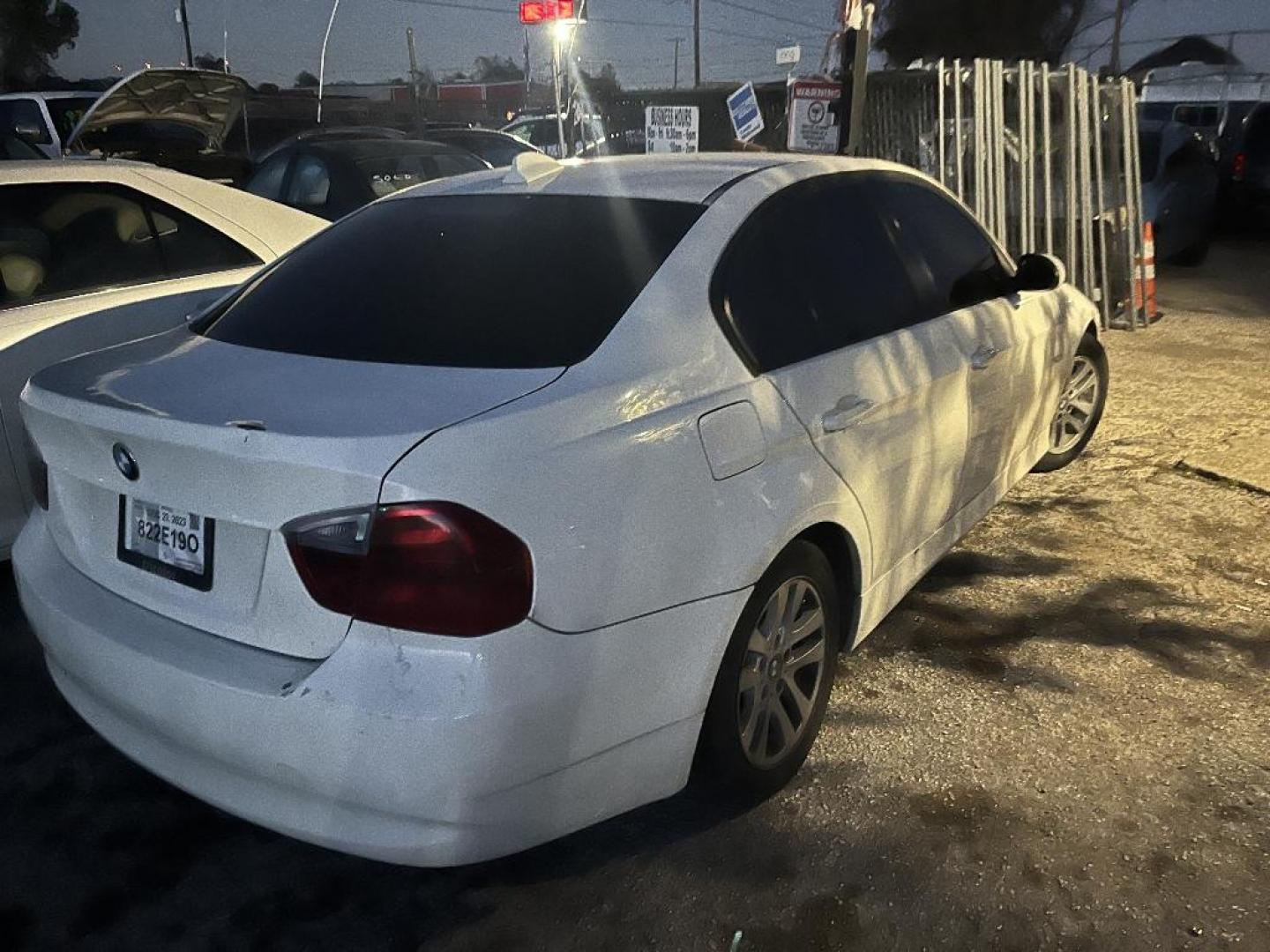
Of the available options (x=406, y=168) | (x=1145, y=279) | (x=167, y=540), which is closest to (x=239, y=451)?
(x=167, y=540)

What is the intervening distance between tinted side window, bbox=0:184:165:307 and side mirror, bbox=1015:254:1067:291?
3.30 meters

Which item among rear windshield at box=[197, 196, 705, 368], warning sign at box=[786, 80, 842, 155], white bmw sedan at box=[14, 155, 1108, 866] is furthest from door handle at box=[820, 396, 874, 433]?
warning sign at box=[786, 80, 842, 155]

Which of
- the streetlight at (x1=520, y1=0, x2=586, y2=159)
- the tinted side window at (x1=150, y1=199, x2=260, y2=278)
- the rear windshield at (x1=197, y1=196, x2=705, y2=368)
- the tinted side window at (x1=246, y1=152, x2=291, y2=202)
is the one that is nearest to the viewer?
the rear windshield at (x1=197, y1=196, x2=705, y2=368)

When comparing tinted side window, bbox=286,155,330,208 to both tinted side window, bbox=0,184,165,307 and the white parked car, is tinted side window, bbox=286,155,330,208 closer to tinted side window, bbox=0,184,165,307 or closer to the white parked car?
the white parked car

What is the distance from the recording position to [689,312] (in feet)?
9.00

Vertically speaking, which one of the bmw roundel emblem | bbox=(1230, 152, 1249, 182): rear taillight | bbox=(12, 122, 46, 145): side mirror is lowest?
the bmw roundel emblem

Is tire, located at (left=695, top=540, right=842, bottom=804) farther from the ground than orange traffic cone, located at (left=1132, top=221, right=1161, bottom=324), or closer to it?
closer to it

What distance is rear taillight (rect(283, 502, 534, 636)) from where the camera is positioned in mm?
2096

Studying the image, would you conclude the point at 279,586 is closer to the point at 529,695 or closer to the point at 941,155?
the point at 529,695

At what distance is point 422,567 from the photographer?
2.10 meters

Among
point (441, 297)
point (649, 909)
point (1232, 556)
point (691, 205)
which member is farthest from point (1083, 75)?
point (649, 909)

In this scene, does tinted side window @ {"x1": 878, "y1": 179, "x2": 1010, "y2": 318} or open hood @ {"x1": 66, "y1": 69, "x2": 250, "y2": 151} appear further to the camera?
open hood @ {"x1": 66, "y1": 69, "x2": 250, "y2": 151}

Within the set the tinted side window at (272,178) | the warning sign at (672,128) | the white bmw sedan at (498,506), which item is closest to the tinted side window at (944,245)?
the white bmw sedan at (498,506)

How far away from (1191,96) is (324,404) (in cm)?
2727
